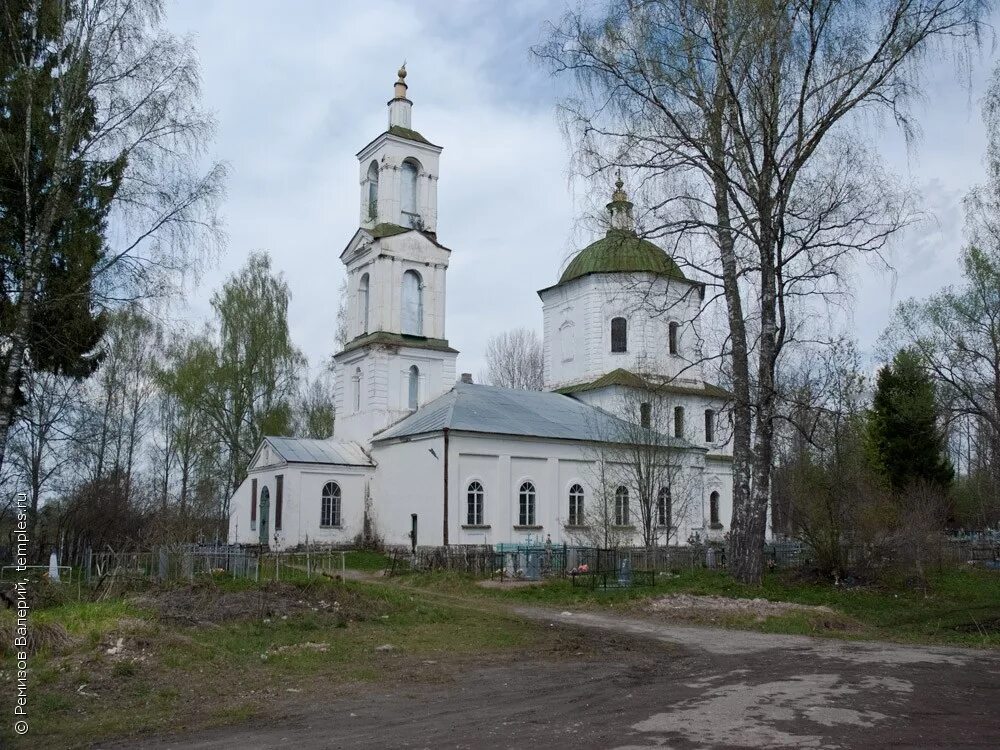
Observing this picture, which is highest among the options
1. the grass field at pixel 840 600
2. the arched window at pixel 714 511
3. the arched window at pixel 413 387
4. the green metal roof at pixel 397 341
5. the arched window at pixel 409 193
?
the arched window at pixel 409 193

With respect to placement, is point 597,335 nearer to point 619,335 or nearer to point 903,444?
point 619,335

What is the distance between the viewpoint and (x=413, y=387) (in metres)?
32.9

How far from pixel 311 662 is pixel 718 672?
4883 mm

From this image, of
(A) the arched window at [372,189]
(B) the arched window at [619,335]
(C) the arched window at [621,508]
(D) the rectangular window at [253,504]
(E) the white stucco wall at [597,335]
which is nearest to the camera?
(C) the arched window at [621,508]

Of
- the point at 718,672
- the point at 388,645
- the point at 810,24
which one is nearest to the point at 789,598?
the point at 718,672

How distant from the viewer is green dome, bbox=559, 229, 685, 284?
16781 millimetres

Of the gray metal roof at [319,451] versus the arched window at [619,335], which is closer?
the gray metal roof at [319,451]

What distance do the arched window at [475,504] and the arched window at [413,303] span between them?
7977 millimetres

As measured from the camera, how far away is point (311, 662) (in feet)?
33.4

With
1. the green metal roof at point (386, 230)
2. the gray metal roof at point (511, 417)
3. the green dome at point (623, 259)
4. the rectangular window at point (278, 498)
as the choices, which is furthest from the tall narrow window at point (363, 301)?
the green dome at point (623, 259)

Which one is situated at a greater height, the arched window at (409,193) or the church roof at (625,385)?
the arched window at (409,193)

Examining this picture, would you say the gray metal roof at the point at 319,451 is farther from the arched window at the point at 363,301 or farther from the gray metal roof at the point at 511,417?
the arched window at the point at 363,301

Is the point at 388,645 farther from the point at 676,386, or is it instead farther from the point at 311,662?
the point at 676,386

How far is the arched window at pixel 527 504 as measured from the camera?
95.4 ft
